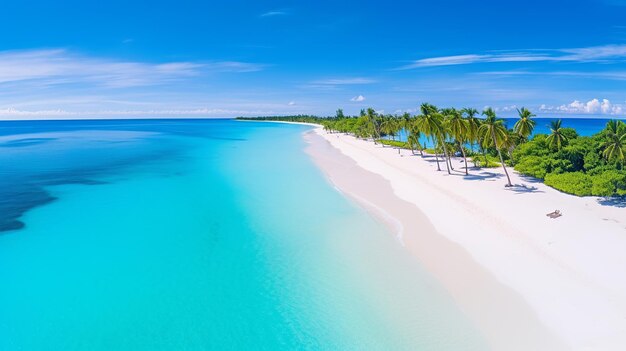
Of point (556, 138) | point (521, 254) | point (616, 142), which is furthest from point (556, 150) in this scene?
point (521, 254)

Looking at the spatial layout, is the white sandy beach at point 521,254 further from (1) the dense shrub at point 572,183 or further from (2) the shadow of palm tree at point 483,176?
(2) the shadow of palm tree at point 483,176

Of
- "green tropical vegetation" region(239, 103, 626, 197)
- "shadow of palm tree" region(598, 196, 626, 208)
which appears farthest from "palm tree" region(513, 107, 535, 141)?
"shadow of palm tree" region(598, 196, 626, 208)

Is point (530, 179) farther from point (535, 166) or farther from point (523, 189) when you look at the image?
point (523, 189)

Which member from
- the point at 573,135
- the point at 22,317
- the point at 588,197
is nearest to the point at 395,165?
the point at 573,135

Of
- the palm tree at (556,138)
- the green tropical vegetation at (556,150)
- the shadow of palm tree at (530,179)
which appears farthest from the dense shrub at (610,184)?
the shadow of palm tree at (530,179)

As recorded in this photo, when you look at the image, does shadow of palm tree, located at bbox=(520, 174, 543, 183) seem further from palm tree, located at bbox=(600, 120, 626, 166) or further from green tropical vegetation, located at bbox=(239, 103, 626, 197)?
palm tree, located at bbox=(600, 120, 626, 166)
